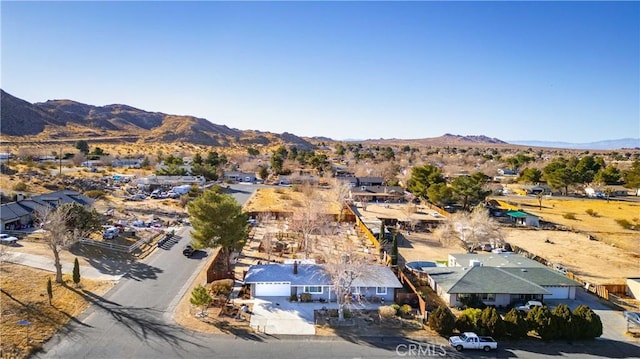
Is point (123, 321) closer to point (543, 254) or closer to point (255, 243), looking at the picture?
point (255, 243)

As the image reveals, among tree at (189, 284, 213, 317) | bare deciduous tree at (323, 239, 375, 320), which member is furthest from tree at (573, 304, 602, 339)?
tree at (189, 284, 213, 317)

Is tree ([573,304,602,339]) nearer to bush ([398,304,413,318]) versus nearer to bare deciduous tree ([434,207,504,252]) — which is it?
bush ([398,304,413,318])

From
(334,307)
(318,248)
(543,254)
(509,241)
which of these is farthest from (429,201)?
(334,307)

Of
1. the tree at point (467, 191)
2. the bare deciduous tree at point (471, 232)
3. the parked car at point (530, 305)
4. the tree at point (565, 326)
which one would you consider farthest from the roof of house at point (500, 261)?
the tree at point (467, 191)

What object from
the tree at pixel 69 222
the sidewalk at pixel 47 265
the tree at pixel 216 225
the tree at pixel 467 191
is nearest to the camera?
the tree at pixel 69 222

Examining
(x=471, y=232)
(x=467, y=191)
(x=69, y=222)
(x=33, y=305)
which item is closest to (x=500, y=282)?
(x=471, y=232)

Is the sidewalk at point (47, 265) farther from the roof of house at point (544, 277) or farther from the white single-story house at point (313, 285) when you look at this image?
the roof of house at point (544, 277)

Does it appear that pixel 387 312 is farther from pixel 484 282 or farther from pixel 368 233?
pixel 368 233
